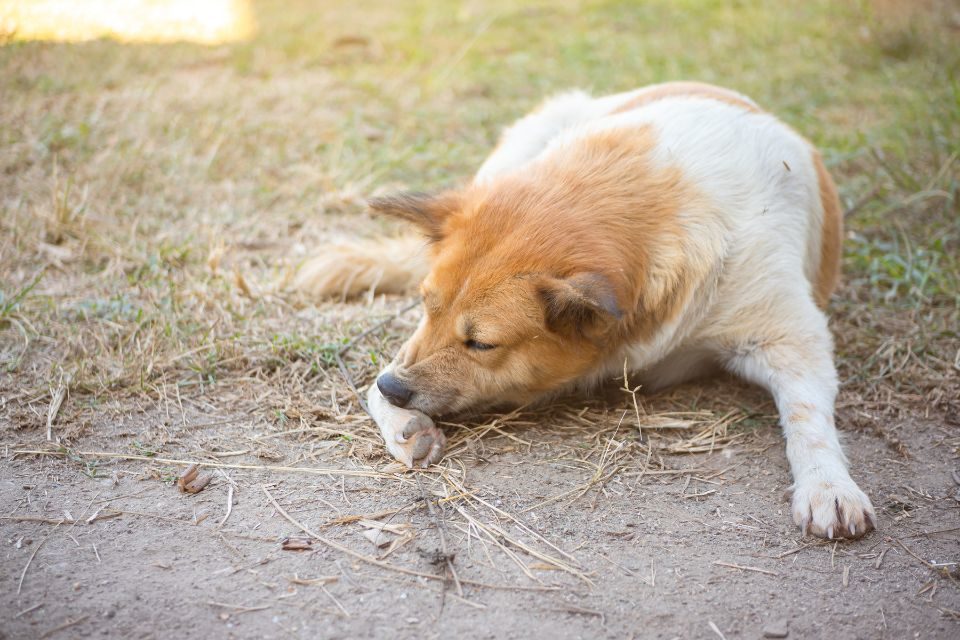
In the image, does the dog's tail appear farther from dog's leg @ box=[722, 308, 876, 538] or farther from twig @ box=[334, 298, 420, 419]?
dog's leg @ box=[722, 308, 876, 538]

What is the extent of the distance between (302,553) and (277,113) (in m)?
4.63

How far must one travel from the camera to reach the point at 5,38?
6.38m

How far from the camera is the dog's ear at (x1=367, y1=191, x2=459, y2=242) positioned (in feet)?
11.1

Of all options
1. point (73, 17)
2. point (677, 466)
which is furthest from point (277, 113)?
point (677, 466)

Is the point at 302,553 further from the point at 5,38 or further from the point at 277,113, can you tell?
the point at 5,38

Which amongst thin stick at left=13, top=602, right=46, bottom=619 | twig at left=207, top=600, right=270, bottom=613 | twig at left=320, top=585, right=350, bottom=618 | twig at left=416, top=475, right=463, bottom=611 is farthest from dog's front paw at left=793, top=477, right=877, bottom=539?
thin stick at left=13, top=602, right=46, bottom=619

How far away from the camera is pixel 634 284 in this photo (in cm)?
313

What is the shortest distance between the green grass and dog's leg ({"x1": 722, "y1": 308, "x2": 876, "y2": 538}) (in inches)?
21.7

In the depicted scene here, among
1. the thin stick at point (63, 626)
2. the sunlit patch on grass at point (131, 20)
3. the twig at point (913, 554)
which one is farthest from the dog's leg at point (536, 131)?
the sunlit patch on grass at point (131, 20)

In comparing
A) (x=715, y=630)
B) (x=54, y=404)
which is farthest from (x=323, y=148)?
(x=715, y=630)

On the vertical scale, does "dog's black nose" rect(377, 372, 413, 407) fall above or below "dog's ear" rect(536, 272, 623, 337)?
below

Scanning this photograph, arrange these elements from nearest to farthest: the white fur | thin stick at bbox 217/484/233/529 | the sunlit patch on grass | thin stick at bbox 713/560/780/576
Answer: thin stick at bbox 713/560/780/576 < thin stick at bbox 217/484/233/529 < the white fur < the sunlit patch on grass

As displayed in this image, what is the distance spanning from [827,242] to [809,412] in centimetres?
118

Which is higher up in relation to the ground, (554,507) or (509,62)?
(509,62)
